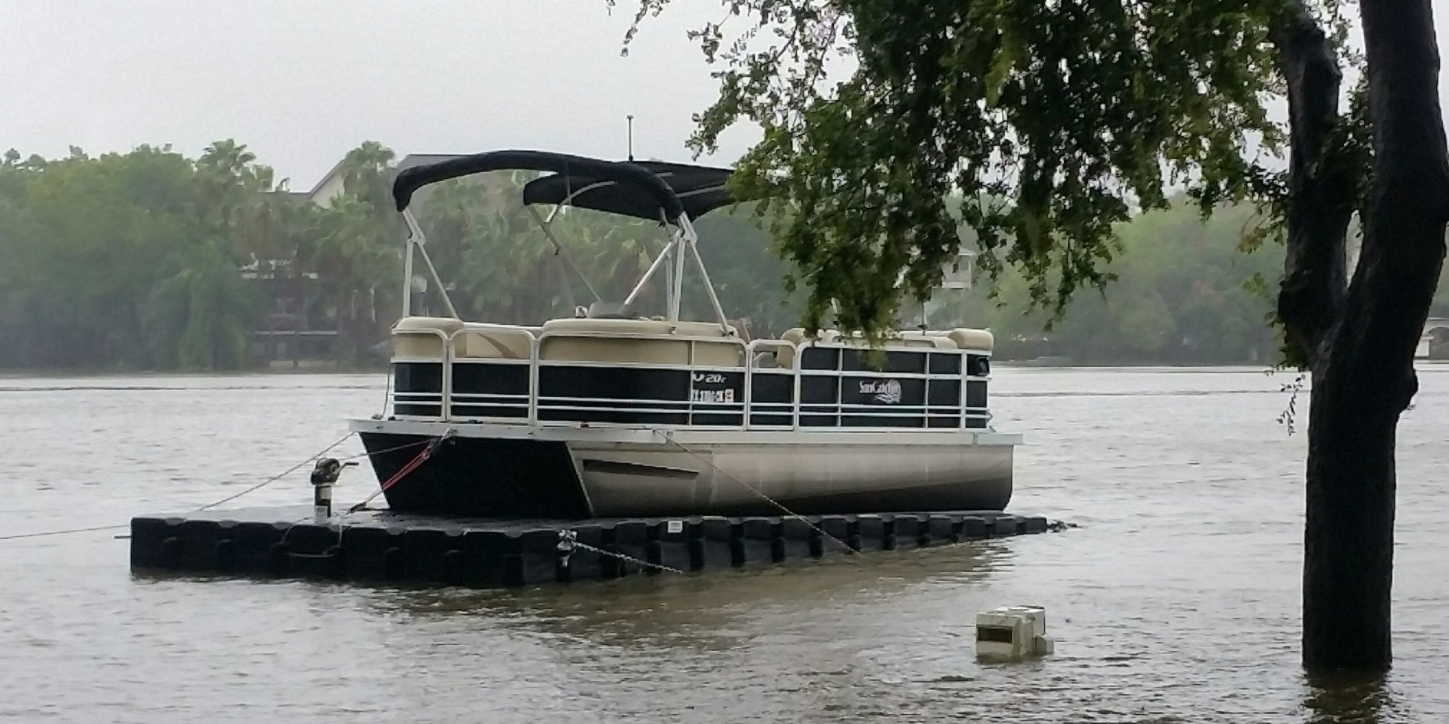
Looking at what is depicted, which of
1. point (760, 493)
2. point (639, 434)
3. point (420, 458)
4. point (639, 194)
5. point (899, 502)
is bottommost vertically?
point (899, 502)

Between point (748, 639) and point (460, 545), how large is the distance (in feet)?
12.3

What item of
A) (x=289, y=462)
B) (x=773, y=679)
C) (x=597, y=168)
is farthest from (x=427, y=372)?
(x=289, y=462)

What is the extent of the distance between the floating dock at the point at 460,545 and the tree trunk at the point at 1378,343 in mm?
7443

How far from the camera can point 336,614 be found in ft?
58.1

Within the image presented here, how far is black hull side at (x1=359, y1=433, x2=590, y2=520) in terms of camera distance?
20078mm

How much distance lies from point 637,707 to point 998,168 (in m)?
3.85

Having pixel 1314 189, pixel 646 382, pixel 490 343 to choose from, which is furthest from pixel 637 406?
pixel 1314 189

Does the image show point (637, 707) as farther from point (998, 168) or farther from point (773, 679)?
point (998, 168)

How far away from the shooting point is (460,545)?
62.6 ft

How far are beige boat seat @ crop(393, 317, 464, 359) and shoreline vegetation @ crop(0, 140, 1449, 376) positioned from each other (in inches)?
2881

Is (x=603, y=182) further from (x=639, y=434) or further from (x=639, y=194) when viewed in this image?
(x=639, y=434)

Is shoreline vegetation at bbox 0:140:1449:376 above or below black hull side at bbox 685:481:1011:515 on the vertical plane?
above

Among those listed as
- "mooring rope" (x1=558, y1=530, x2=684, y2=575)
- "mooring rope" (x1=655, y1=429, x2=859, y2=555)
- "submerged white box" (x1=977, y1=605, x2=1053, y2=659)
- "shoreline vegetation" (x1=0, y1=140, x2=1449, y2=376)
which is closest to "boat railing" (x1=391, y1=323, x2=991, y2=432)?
"mooring rope" (x1=655, y1=429, x2=859, y2=555)

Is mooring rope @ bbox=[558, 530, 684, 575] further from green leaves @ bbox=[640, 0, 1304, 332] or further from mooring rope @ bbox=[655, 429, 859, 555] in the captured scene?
green leaves @ bbox=[640, 0, 1304, 332]
